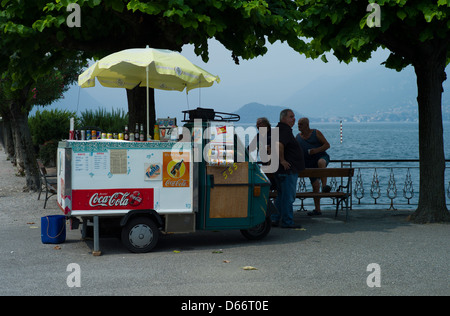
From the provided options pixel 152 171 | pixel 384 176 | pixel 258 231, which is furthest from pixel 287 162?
pixel 384 176

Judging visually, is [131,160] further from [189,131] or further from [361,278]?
[361,278]

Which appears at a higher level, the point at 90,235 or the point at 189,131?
the point at 189,131

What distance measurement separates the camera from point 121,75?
38.6 ft

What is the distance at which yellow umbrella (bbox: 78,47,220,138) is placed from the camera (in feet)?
31.7

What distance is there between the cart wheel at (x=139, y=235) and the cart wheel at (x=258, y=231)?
169 cm

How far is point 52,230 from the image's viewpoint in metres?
9.86

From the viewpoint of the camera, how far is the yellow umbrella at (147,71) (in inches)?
380

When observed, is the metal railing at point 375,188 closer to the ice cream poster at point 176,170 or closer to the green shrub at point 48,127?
the ice cream poster at point 176,170

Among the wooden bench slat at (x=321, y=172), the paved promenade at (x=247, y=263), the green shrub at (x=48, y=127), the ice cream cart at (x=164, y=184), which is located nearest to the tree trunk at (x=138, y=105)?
the paved promenade at (x=247, y=263)

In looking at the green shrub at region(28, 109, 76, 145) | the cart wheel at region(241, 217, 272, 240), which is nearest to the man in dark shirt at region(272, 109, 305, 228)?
the cart wheel at region(241, 217, 272, 240)

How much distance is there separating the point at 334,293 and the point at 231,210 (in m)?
3.26

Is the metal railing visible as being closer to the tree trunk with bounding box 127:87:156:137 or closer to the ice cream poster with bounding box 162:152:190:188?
the tree trunk with bounding box 127:87:156:137
